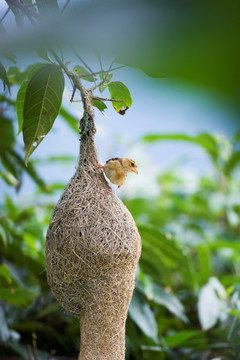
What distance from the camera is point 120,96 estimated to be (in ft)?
3.38

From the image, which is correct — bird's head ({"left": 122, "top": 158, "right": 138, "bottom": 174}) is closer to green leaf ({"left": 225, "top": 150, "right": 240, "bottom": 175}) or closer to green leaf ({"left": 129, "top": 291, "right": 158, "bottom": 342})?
green leaf ({"left": 129, "top": 291, "right": 158, "bottom": 342})

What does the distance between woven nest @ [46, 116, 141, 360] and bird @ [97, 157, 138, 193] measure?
0.14 feet

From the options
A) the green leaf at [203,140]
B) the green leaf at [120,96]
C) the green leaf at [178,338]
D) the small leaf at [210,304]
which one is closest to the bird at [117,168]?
the green leaf at [120,96]

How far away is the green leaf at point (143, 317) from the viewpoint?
1575 millimetres

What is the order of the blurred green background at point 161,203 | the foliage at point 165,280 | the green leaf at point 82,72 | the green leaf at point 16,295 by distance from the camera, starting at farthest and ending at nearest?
1. the foliage at point 165,280
2. the green leaf at point 16,295
3. the green leaf at point 82,72
4. the blurred green background at point 161,203

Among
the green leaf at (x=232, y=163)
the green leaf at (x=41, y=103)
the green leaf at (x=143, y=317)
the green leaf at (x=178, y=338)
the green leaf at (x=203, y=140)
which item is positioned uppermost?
the green leaf at (x=203, y=140)

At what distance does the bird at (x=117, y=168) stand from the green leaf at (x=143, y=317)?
0.76m

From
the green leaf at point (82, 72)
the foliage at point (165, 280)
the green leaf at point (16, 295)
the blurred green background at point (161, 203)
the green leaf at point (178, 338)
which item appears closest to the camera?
the blurred green background at point (161, 203)

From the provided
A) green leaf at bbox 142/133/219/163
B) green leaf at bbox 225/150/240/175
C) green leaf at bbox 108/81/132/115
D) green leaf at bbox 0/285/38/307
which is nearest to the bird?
green leaf at bbox 108/81/132/115

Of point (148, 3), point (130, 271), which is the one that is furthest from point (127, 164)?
point (148, 3)

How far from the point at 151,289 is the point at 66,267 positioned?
33.6 inches

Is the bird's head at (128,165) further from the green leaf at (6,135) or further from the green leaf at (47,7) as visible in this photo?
the green leaf at (6,135)

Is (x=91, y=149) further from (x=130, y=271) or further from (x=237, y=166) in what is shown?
(x=237, y=166)

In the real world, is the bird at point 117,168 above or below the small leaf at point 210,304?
above
